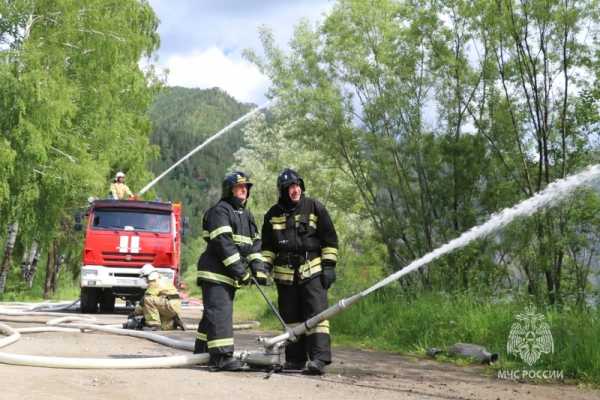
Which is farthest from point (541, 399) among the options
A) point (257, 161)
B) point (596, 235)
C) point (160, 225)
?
point (257, 161)

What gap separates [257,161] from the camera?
34781 mm

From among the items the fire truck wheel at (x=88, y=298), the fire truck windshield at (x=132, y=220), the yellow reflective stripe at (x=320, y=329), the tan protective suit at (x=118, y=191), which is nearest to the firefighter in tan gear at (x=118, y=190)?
the tan protective suit at (x=118, y=191)

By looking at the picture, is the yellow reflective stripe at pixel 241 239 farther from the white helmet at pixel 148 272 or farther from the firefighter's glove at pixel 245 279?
the white helmet at pixel 148 272

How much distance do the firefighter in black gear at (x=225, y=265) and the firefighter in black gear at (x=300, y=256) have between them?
0.85 feet

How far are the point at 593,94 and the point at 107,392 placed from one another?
8.62m

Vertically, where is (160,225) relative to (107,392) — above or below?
above

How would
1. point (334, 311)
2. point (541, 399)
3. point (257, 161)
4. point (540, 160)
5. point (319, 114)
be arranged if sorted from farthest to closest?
point (257, 161) → point (319, 114) → point (540, 160) → point (334, 311) → point (541, 399)

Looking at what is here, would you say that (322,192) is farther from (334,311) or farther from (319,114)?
(334,311)

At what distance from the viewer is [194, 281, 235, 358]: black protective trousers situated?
6590mm

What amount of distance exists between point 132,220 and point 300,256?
31.7 ft

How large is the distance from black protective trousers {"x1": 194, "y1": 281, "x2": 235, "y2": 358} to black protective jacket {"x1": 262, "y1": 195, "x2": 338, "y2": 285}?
52 cm

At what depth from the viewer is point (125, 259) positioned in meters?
A: 15.5

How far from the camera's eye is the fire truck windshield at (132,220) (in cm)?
1565

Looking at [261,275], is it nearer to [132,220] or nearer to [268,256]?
[268,256]
